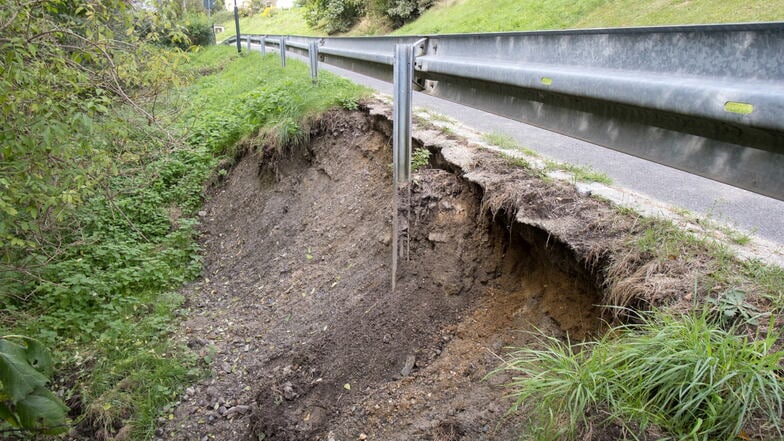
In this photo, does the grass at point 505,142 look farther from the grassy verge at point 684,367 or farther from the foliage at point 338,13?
the foliage at point 338,13

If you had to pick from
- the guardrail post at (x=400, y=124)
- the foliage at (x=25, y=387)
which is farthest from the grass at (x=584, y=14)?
the foliage at (x=25, y=387)

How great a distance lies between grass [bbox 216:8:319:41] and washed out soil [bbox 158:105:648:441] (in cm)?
2972

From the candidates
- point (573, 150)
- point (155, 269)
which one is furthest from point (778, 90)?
point (155, 269)

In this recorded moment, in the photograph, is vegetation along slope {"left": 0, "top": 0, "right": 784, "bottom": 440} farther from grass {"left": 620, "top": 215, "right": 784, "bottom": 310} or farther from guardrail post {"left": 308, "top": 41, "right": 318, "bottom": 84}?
guardrail post {"left": 308, "top": 41, "right": 318, "bottom": 84}

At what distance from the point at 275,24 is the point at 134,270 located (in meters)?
40.9

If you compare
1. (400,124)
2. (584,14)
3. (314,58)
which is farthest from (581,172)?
(584,14)

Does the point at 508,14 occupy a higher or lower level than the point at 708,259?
higher

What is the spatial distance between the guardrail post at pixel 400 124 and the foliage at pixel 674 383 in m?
1.82

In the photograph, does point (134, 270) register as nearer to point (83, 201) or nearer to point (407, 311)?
point (83, 201)

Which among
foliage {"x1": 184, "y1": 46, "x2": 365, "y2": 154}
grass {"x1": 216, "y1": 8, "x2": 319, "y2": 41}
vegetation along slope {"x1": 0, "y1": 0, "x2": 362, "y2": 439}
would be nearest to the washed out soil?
vegetation along slope {"x1": 0, "y1": 0, "x2": 362, "y2": 439}

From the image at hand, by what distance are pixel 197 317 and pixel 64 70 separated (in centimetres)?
260

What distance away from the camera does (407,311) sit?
366cm

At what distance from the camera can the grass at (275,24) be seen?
3607cm

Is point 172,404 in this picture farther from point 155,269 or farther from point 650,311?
point 650,311
